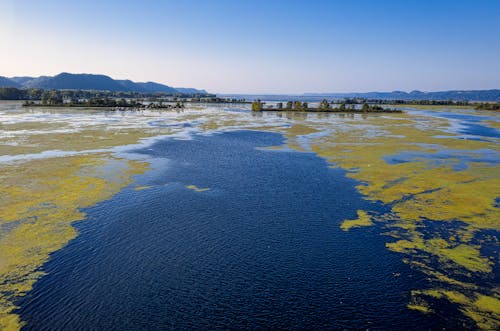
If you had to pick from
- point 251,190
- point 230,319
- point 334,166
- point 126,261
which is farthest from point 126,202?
point 334,166

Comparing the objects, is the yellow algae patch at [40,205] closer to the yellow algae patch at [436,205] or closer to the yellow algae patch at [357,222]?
the yellow algae patch at [357,222]

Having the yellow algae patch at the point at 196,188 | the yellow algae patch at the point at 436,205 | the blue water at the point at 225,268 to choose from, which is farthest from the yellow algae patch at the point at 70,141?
the yellow algae patch at the point at 436,205

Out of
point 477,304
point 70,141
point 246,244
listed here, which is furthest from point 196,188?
point 70,141

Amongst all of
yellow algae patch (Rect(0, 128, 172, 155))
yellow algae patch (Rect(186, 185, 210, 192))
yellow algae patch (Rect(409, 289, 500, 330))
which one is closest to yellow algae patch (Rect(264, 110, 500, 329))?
yellow algae patch (Rect(409, 289, 500, 330))

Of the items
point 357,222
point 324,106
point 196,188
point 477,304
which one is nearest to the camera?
point 477,304

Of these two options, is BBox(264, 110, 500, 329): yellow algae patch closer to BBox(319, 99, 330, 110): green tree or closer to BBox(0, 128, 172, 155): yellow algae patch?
BBox(0, 128, 172, 155): yellow algae patch

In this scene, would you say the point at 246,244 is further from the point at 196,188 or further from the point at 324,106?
the point at 324,106

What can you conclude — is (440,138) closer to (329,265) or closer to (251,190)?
(251,190)
